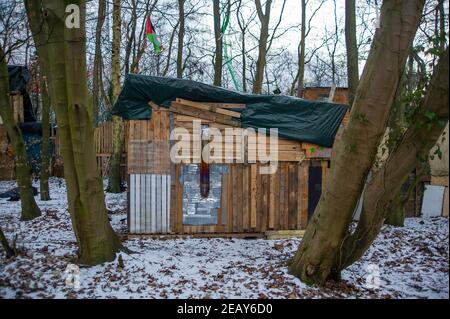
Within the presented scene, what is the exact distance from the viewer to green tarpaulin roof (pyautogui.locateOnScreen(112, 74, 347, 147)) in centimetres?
791

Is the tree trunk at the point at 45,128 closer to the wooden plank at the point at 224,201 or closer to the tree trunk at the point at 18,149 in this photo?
the tree trunk at the point at 18,149

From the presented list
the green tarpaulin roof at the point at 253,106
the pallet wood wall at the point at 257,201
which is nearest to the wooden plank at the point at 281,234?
the pallet wood wall at the point at 257,201

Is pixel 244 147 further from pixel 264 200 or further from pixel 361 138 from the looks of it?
pixel 361 138

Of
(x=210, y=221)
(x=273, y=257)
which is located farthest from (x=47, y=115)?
(x=273, y=257)

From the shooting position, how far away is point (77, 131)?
543 cm

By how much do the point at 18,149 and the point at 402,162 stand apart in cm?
813

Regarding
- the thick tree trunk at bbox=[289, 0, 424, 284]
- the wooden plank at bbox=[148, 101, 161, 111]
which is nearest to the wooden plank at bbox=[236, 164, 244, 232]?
the wooden plank at bbox=[148, 101, 161, 111]

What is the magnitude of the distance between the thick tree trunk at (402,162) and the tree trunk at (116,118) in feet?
29.3

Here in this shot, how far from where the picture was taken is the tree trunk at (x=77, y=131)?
5352 mm

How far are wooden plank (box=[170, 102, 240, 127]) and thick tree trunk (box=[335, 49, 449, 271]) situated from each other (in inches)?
146

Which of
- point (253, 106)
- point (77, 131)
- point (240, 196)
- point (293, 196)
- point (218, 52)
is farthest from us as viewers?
point (218, 52)

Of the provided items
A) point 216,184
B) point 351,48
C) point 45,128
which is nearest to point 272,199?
point 216,184

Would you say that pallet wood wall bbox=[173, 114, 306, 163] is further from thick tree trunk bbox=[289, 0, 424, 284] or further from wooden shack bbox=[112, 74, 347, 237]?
thick tree trunk bbox=[289, 0, 424, 284]
